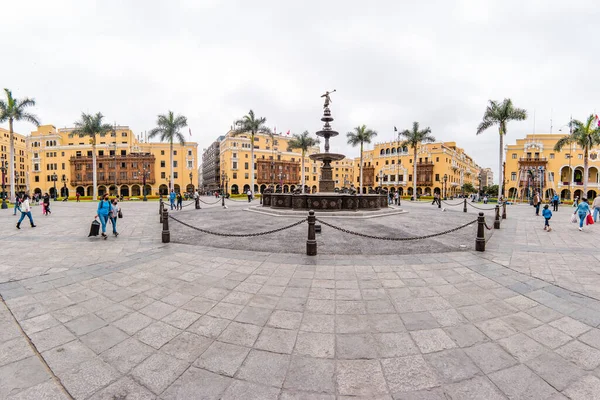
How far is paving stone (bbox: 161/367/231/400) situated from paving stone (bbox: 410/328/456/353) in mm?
2255

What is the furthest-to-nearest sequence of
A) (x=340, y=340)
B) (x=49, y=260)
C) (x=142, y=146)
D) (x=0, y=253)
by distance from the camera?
1. (x=142, y=146)
2. (x=0, y=253)
3. (x=49, y=260)
4. (x=340, y=340)

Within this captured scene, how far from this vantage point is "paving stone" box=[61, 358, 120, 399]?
2360 mm

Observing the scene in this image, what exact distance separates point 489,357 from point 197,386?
10.3 feet

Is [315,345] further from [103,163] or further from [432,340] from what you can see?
[103,163]

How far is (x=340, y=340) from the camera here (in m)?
3.16

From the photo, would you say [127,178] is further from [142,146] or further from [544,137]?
[544,137]

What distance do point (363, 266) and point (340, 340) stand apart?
301 cm

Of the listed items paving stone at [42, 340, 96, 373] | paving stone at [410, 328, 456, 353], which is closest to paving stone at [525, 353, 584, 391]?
paving stone at [410, 328, 456, 353]

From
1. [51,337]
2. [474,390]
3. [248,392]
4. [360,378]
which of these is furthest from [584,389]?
[51,337]

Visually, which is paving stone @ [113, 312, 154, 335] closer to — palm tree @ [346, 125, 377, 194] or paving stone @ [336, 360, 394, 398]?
paving stone @ [336, 360, 394, 398]

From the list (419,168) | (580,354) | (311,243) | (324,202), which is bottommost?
(580,354)

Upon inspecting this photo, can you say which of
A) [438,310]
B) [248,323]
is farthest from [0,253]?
[438,310]

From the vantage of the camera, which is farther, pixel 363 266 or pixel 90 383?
pixel 363 266

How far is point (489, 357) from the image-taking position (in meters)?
2.85
